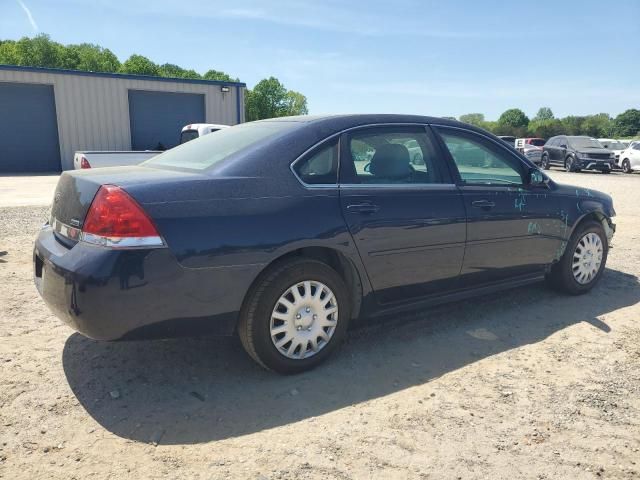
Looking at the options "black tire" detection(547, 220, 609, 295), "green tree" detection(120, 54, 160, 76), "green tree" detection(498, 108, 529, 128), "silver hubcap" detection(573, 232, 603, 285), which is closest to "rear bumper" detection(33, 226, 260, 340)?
"black tire" detection(547, 220, 609, 295)

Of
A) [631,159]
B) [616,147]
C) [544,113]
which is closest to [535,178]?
[631,159]

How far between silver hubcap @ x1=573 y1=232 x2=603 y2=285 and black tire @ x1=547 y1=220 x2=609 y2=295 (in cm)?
4

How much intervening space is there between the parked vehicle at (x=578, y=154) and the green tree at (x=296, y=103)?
65180 mm

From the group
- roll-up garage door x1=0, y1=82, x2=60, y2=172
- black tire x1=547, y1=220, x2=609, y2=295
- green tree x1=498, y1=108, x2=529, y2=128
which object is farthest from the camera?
green tree x1=498, y1=108, x2=529, y2=128

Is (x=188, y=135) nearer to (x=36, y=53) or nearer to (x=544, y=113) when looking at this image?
(x=36, y=53)

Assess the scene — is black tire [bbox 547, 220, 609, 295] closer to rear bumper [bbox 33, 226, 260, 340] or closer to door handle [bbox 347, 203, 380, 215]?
door handle [bbox 347, 203, 380, 215]

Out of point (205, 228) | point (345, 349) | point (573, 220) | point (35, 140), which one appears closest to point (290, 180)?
point (205, 228)

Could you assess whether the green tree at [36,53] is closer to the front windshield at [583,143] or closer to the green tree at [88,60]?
the green tree at [88,60]

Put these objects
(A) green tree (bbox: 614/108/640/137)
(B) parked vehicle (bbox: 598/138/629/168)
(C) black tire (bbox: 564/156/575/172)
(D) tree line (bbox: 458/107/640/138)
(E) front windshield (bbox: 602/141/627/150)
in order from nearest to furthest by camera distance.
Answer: (C) black tire (bbox: 564/156/575/172), (B) parked vehicle (bbox: 598/138/629/168), (E) front windshield (bbox: 602/141/627/150), (D) tree line (bbox: 458/107/640/138), (A) green tree (bbox: 614/108/640/137)

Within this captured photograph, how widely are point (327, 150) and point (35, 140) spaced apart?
21.5m

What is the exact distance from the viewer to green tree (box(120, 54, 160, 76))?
77938 millimetres

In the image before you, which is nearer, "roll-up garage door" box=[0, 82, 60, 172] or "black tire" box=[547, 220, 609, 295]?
"black tire" box=[547, 220, 609, 295]

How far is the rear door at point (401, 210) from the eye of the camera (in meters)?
3.25

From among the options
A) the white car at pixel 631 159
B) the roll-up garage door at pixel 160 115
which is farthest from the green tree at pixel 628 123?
the roll-up garage door at pixel 160 115
